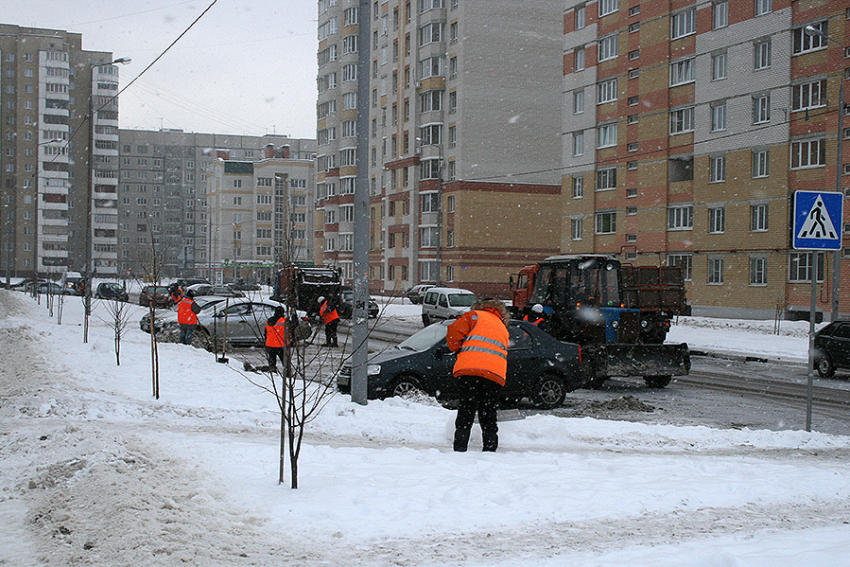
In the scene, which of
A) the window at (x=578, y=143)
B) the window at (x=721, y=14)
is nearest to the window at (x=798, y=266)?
the window at (x=721, y=14)

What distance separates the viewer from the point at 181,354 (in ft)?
55.7

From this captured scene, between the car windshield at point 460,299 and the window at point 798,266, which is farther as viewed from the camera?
the window at point 798,266

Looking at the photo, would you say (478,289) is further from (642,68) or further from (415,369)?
(415,369)

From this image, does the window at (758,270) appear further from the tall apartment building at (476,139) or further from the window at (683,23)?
the tall apartment building at (476,139)

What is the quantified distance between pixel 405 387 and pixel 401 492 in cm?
588

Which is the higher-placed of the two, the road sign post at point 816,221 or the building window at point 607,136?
the building window at point 607,136

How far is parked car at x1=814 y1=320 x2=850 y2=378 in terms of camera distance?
722 inches

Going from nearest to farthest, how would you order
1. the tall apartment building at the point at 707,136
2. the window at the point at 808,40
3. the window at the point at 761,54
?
the window at the point at 808,40 → the tall apartment building at the point at 707,136 → the window at the point at 761,54

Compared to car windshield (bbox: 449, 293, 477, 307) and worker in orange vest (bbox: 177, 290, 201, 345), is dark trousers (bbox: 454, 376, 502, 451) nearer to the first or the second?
worker in orange vest (bbox: 177, 290, 201, 345)

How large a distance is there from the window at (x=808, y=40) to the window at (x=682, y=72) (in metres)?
5.87

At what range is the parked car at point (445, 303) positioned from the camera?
32656 millimetres

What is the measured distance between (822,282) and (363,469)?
3258cm

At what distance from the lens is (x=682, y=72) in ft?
137

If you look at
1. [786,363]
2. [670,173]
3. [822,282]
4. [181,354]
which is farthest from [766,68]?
[181,354]
